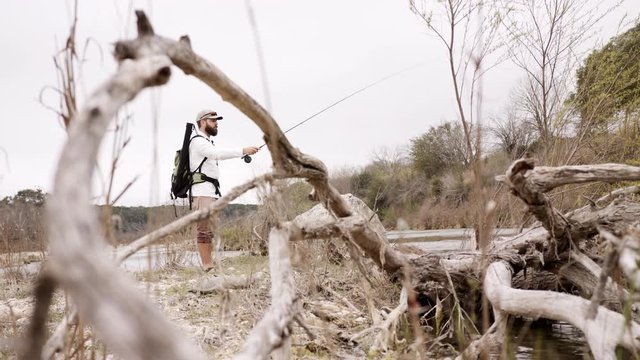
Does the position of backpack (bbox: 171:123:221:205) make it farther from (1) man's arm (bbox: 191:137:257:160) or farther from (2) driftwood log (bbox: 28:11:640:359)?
(2) driftwood log (bbox: 28:11:640:359)

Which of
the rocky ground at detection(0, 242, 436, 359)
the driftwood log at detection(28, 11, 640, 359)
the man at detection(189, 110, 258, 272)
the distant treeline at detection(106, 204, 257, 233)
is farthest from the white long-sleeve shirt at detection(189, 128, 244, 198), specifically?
the driftwood log at detection(28, 11, 640, 359)

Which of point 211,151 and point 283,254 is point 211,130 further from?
point 283,254

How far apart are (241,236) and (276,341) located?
10.7m

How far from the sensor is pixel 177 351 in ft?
1.98

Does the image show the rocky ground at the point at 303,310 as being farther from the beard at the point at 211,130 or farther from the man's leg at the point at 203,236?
the beard at the point at 211,130

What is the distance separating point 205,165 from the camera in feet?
20.9

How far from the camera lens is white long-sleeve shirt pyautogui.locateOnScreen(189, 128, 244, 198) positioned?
20.0ft

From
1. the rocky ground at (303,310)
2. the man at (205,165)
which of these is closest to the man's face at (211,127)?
the man at (205,165)

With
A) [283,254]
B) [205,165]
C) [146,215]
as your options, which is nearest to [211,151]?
[205,165]

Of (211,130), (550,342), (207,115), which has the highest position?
(207,115)

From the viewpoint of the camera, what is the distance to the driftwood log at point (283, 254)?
2.09 feet

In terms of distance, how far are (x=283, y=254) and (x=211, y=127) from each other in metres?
4.81

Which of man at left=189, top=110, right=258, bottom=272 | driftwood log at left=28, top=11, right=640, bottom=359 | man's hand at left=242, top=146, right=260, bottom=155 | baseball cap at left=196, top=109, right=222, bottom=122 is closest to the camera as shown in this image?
driftwood log at left=28, top=11, right=640, bottom=359

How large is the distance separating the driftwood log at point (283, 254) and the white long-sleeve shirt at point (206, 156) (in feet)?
8.84
